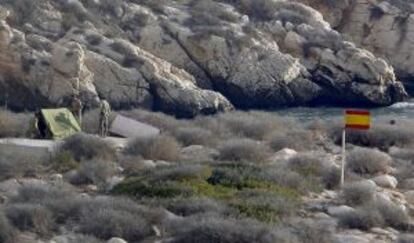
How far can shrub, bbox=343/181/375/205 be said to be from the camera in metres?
20.2

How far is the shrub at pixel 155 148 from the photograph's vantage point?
81.0ft

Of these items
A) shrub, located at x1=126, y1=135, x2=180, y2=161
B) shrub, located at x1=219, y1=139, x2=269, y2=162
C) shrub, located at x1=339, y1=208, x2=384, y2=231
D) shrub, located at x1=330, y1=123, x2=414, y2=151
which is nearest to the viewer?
shrub, located at x1=339, y1=208, x2=384, y2=231

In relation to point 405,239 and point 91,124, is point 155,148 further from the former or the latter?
point 405,239

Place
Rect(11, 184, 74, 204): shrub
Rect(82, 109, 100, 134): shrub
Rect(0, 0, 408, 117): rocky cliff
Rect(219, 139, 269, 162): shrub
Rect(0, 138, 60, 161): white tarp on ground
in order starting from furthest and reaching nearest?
Rect(0, 0, 408, 117): rocky cliff
Rect(82, 109, 100, 134): shrub
Rect(219, 139, 269, 162): shrub
Rect(0, 138, 60, 161): white tarp on ground
Rect(11, 184, 74, 204): shrub

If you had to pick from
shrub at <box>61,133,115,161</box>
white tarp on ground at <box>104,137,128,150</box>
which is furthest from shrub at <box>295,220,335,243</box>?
white tarp on ground at <box>104,137,128,150</box>

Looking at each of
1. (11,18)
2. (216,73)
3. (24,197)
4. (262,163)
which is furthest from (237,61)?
(24,197)

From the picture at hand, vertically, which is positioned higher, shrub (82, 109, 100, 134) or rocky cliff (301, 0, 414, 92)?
shrub (82, 109, 100, 134)

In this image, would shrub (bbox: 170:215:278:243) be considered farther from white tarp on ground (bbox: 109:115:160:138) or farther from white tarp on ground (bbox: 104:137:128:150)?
white tarp on ground (bbox: 109:115:160:138)

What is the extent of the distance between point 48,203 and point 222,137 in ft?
Answer: 34.7

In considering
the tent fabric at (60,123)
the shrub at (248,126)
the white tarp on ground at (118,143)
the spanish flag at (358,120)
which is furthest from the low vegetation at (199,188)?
the tent fabric at (60,123)

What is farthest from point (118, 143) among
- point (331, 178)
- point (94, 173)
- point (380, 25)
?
point (380, 25)

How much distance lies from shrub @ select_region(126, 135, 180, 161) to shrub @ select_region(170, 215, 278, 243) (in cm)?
779

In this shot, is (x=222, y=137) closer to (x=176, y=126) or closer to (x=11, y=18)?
(x=176, y=126)

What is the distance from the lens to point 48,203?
18.4m
